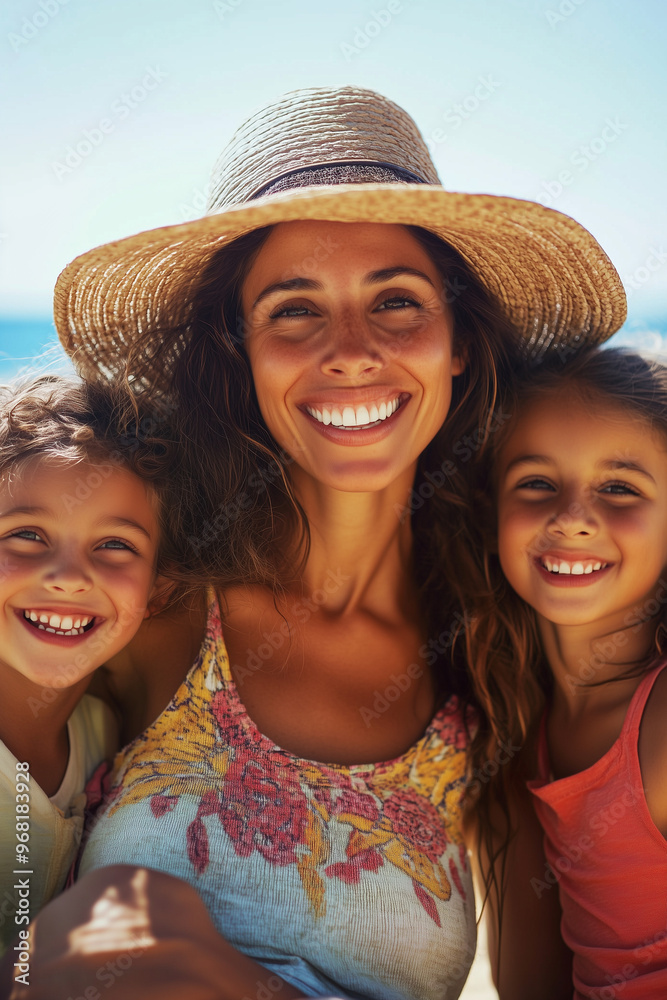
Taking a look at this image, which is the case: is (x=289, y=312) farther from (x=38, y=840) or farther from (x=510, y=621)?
(x=38, y=840)

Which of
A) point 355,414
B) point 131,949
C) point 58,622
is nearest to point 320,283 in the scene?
point 355,414

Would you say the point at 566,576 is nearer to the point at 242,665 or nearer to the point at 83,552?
the point at 242,665

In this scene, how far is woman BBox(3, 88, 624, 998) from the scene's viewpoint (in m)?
1.76

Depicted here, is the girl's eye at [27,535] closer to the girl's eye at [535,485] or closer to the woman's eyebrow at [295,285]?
the woman's eyebrow at [295,285]

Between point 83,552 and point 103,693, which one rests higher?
point 83,552

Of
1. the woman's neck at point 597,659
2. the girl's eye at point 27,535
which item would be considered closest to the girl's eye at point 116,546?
the girl's eye at point 27,535

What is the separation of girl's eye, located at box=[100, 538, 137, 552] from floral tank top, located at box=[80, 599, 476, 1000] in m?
0.30

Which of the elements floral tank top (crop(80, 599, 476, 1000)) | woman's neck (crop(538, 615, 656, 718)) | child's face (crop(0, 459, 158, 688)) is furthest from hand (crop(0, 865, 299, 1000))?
woman's neck (crop(538, 615, 656, 718))

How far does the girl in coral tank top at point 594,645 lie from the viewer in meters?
1.98

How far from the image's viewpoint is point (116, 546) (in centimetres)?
209

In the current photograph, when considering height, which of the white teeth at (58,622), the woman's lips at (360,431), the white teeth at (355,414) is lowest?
the white teeth at (58,622)

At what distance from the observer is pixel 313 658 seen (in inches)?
89.1

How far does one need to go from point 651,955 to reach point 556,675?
2.43ft

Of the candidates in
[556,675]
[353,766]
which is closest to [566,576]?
[556,675]
